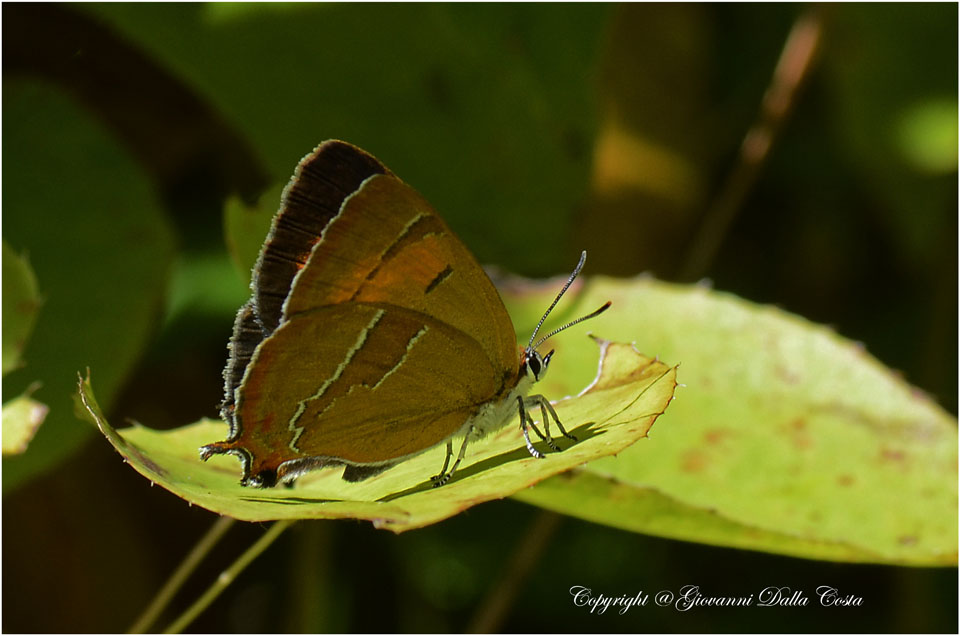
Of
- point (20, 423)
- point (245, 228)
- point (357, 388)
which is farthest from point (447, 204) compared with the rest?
point (20, 423)

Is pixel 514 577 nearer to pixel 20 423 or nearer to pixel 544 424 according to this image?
pixel 544 424

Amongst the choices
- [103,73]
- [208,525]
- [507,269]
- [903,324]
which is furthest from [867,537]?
[103,73]

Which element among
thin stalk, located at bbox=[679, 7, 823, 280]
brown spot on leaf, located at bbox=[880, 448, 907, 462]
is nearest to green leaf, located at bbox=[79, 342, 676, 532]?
brown spot on leaf, located at bbox=[880, 448, 907, 462]

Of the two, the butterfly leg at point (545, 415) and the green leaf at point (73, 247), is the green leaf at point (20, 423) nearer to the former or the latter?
the green leaf at point (73, 247)

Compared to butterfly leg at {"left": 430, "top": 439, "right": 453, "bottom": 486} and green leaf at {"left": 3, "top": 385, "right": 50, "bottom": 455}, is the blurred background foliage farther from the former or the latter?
butterfly leg at {"left": 430, "top": 439, "right": 453, "bottom": 486}

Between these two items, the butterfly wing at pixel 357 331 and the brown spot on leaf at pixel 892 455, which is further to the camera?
the brown spot on leaf at pixel 892 455

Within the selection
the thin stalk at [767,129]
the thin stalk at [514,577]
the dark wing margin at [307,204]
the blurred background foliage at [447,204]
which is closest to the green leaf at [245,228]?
the blurred background foliage at [447,204]
